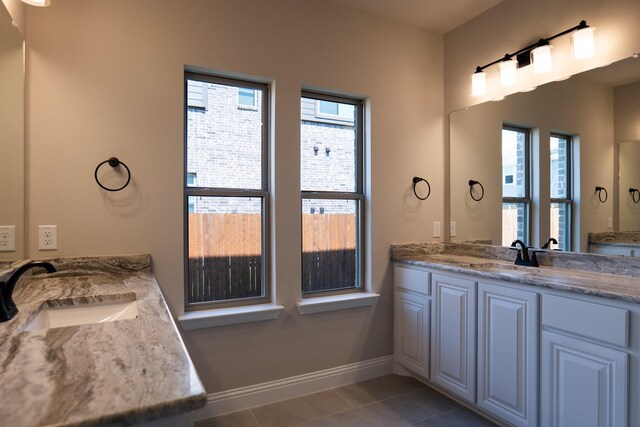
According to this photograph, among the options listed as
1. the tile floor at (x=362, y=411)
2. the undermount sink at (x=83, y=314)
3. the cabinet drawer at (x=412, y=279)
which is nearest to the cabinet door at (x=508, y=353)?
the tile floor at (x=362, y=411)

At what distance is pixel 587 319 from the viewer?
5.02 feet

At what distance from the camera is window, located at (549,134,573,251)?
2164 millimetres

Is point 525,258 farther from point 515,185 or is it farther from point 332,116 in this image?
point 332,116

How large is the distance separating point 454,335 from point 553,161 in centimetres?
126

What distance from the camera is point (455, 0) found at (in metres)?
2.47

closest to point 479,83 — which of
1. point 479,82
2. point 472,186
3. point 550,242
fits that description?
point 479,82

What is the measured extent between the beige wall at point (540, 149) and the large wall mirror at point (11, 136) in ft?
9.07

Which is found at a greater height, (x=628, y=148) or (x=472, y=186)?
(x=628, y=148)

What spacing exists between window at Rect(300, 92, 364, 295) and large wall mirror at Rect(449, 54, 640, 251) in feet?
2.78

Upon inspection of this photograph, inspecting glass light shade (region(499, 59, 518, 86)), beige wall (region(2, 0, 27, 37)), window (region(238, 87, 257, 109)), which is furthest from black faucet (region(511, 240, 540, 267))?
beige wall (region(2, 0, 27, 37))

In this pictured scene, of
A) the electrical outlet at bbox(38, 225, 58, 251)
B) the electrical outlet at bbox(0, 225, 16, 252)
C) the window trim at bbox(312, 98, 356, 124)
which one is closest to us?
the electrical outlet at bbox(0, 225, 16, 252)

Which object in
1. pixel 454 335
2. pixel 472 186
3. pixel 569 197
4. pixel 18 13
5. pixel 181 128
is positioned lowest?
pixel 454 335

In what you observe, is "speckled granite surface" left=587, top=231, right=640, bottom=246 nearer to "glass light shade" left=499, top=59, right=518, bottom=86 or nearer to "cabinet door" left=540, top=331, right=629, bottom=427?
"cabinet door" left=540, top=331, right=629, bottom=427

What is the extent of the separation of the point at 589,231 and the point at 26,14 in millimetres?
3182
